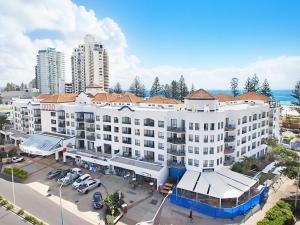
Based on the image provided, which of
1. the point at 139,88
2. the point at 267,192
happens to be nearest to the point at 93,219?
the point at 267,192

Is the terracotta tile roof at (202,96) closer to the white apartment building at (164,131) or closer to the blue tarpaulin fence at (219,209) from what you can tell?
the white apartment building at (164,131)

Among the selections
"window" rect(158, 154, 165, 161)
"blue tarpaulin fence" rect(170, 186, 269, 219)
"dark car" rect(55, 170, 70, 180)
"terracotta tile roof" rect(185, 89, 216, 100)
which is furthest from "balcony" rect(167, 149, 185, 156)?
"dark car" rect(55, 170, 70, 180)

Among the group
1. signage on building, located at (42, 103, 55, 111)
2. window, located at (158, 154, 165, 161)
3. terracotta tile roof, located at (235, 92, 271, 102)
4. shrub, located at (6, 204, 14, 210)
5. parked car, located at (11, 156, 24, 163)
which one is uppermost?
terracotta tile roof, located at (235, 92, 271, 102)

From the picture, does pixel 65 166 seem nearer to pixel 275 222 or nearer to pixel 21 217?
pixel 21 217

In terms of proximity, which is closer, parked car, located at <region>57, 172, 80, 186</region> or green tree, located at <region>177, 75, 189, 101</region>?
parked car, located at <region>57, 172, 80, 186</region>

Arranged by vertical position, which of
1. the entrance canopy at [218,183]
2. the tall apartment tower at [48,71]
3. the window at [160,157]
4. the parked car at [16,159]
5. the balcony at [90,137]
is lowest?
the parked car at [16,159]

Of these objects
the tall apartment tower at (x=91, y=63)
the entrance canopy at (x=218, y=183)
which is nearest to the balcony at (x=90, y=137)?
the entrance canopy at (x=218, y=183)

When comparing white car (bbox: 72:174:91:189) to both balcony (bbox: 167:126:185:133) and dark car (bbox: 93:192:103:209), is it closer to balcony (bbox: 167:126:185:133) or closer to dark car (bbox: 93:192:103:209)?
dark car (bbox: 93:192:103:209)
